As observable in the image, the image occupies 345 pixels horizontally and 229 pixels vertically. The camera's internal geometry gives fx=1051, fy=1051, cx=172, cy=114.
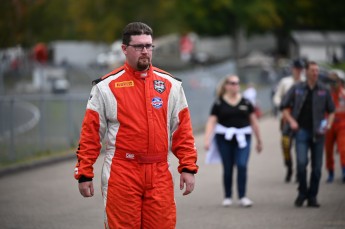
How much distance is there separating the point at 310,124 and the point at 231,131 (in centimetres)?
108

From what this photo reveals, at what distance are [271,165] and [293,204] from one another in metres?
6.03

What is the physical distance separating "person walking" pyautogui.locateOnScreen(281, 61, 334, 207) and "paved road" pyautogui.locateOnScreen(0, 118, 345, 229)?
1.03 feet

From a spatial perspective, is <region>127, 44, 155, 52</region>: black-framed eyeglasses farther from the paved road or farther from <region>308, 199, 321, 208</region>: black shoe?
<region>308, 199, 321, 208</region>: black shoe

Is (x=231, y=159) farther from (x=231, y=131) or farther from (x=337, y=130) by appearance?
(x=337, y=130)

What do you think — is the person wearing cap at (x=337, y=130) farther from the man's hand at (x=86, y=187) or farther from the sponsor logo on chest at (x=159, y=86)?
the man's hand at (x=86, y=187)

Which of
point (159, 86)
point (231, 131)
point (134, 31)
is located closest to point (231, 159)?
point (231, 131)

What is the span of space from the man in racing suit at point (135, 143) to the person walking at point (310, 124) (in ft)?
18.3

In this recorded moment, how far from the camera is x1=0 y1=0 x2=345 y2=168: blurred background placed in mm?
21484

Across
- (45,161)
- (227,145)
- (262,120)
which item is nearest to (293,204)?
(227,145)

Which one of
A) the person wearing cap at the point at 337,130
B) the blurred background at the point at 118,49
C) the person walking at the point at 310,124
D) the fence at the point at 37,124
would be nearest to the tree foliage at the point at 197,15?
the blurred background at the point at 118,49

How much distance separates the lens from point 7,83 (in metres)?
31.8

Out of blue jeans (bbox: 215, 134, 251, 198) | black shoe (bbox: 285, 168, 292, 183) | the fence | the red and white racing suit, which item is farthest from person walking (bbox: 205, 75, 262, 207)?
the fence

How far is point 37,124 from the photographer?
829 inches

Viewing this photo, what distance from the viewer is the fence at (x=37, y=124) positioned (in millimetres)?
19469
